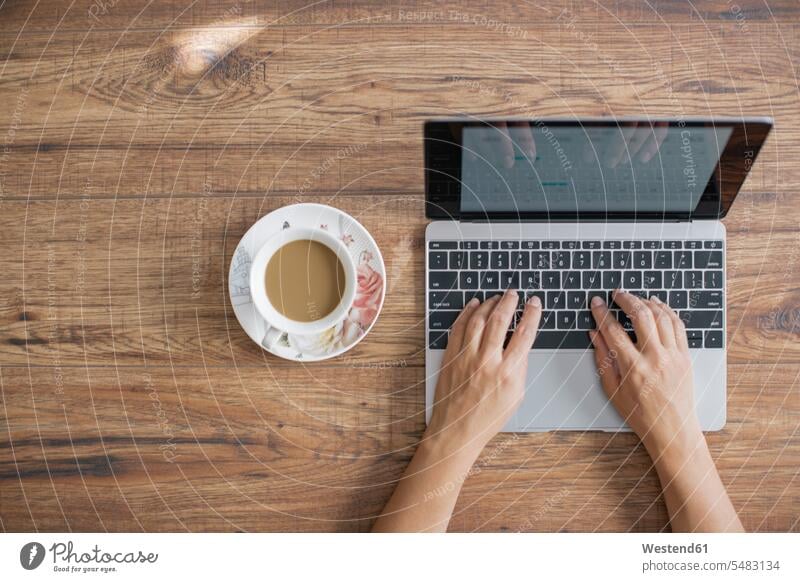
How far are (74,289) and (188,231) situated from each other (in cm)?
15

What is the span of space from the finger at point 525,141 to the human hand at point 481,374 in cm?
16

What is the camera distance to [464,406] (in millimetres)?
898

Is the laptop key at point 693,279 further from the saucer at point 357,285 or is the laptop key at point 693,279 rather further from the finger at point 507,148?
the saucer at point 357,285

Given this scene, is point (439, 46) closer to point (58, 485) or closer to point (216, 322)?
point (216, 322)

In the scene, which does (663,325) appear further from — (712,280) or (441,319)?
(441,319)

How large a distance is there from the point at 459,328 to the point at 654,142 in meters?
0.30

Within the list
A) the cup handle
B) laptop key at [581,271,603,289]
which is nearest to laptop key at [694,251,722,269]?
laptop key at [581,271,603,289]

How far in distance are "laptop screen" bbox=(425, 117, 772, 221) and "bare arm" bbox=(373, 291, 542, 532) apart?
115 mm

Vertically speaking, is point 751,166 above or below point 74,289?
above

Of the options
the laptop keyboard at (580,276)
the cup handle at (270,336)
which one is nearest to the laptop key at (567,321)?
the laptop keyboard at (580,276)
